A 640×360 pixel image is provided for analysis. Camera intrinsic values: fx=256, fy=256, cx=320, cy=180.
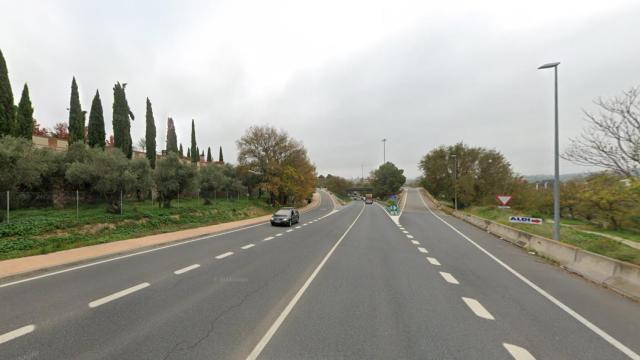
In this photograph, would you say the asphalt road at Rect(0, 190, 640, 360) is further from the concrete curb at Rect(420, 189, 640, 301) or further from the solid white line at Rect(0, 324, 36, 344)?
the concrete curb at Rect(420, 189, 640, 301)

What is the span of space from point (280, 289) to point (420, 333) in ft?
10.2

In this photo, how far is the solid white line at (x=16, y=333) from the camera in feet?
11.7

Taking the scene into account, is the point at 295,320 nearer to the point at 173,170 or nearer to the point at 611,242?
the point at 611,242

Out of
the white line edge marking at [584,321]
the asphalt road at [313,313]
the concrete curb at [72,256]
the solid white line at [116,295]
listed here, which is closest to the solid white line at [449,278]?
the asphalt road at [313,313]

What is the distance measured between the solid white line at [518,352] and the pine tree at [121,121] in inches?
1471

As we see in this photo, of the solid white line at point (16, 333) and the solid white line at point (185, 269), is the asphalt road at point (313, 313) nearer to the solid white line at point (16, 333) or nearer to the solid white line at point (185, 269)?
the solid white line at point (16, 333)

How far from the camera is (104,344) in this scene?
3.46 m

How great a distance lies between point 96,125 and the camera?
1121 inches

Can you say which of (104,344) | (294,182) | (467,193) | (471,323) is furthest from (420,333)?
(467,193)

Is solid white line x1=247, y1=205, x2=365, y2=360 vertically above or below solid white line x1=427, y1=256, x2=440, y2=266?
above

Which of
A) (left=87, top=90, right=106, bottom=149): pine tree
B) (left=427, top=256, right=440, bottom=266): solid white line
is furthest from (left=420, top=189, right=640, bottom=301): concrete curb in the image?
(left=87, top=90, right=106, bottom=149): pine tree

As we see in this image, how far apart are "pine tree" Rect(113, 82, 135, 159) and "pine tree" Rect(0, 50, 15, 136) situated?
28.4 ft

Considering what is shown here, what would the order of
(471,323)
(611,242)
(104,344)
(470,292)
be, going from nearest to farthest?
(104,344), (471,323), (470,292), (611,242)

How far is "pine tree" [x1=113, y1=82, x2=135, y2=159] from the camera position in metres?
30.5
